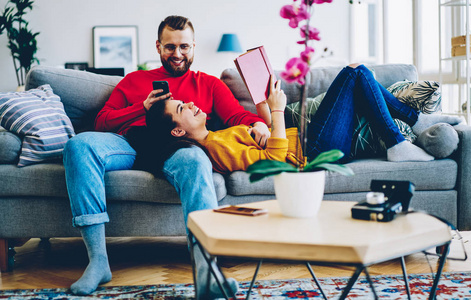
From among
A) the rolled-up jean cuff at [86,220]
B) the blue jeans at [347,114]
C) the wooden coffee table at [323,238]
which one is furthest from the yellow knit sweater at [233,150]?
the wooden coffee table at [323,238]

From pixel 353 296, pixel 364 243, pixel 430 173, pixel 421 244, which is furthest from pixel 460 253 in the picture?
pixel 364 243

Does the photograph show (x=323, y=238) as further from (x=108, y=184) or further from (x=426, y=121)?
(x=426, y=121)

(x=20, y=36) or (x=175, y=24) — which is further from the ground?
(x=20, y=36)

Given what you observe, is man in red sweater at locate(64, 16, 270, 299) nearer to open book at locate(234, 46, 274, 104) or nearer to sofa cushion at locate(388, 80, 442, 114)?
open book at locate(234, 46, 274, 104)

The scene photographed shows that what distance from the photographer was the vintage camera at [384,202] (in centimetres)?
101

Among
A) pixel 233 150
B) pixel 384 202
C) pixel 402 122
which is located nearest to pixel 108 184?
pixel 233 150

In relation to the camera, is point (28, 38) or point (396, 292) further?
point (28, 38)

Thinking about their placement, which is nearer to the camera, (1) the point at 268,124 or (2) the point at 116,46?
(1) the point at 268,124

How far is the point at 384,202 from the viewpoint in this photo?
105 centimetres

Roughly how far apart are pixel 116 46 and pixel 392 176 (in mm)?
4456

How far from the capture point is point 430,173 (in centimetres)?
198

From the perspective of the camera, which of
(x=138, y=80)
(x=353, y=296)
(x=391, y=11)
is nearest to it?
(x=353, y=296)

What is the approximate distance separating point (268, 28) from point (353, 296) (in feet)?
15.3

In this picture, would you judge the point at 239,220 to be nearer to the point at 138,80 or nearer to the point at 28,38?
the point at 138,80
